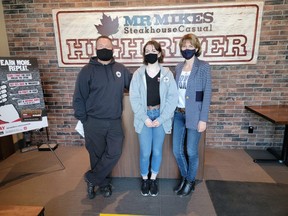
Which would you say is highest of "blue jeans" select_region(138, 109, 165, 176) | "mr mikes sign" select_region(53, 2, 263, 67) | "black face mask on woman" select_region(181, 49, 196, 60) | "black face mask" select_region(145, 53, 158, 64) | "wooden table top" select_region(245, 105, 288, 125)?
"mr mikes sign" select_region(53, 2, 263, 67)

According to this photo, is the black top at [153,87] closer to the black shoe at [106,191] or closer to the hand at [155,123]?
the hand at [155,123]

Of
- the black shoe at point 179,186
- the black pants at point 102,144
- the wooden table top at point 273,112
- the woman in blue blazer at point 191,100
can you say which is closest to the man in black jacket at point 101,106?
the black pants at point 102,144

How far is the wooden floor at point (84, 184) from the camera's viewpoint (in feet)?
7.07

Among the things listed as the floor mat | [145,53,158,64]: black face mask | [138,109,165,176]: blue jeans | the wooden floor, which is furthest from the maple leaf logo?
the floor mat

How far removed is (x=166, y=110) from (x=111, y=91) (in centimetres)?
58

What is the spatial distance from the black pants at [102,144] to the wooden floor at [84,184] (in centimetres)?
27

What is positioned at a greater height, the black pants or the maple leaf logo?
the maple leaf logo

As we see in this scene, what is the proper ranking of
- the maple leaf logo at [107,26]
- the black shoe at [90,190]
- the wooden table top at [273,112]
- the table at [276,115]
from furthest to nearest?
the maple leaf logo at [107,26] → the table at [276,115] → the wooden table top at [273,112] → the black shoe at [90,190]

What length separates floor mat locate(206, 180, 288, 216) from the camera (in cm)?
209

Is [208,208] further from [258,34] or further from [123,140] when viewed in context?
[258,34]

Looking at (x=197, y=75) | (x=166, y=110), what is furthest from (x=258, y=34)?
(x=166, y=110)

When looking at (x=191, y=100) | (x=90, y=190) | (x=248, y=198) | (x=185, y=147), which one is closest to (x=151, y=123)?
(x=191, y=100)

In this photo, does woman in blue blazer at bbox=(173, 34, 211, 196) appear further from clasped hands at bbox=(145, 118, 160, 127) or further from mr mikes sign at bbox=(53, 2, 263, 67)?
mr mikes sign at bbox=(53, 2, 263, 67)

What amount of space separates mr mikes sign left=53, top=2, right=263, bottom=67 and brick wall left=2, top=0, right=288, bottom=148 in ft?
0.38
